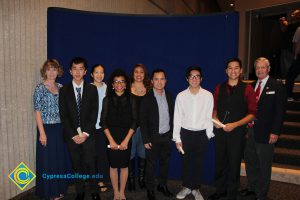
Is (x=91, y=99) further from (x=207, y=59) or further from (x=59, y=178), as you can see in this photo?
(x=207, y=59)

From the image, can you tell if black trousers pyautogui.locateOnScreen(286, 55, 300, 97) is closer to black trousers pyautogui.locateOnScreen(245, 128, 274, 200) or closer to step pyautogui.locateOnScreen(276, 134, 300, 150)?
step pyautogui.locateOnScreen(276, 134, 300, 150)

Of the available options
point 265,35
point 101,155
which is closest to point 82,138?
point 101,155

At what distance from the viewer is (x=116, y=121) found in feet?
8.91

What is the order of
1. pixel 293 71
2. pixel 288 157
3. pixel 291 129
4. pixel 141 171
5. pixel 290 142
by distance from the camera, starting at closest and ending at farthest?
pixel 141 171, pixel 288 157, pixel 290 142, pixel 291 129, pixel 293 71

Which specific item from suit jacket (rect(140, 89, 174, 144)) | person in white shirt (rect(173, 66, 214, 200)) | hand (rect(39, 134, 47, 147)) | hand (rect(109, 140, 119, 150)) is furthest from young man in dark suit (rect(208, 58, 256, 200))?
hand (rect(39, 134, 47, 147))

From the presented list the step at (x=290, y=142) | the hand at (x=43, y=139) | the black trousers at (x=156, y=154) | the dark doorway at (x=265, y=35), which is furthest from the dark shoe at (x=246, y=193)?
the dark doorway at (x=265, y=35)

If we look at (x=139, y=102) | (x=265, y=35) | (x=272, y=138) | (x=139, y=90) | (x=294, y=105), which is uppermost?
(x=265, y=35)

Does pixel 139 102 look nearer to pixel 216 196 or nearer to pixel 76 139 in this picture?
pixel 76 139

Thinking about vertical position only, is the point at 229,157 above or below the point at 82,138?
below

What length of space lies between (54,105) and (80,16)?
46.1 inches

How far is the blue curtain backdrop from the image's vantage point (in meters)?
3.06

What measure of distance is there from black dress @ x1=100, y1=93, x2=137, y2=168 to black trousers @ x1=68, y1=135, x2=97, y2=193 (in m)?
0.23

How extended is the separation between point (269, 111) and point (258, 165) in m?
0.68

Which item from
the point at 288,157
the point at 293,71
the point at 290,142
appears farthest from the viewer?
the point at 293,71
